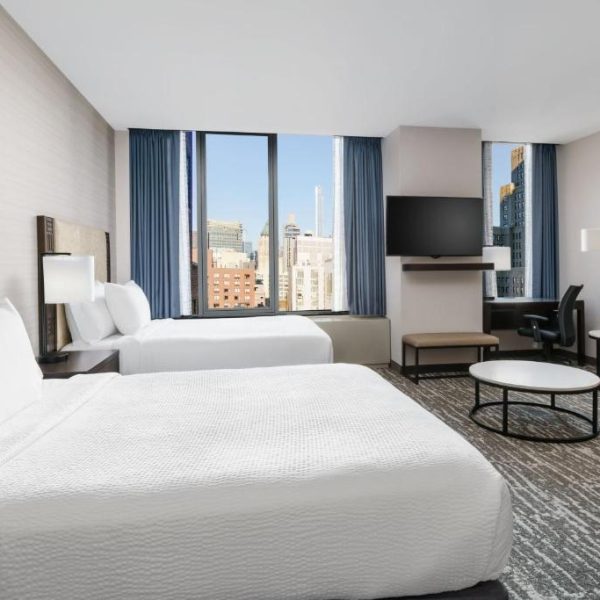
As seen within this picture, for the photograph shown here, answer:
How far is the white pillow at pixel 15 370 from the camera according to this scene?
1.68m

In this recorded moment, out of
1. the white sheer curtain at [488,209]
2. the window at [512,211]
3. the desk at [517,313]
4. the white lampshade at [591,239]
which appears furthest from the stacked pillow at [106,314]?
the white lampshade at [591,239]

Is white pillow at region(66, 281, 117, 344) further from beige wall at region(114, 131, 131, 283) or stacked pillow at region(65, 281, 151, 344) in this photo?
beige wall at region(114, 131, 131, 283)

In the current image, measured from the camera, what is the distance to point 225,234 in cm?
545

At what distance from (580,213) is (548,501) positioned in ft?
14.5

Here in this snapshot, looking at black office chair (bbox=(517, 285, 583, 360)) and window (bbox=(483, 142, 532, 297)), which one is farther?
window (bbox=(483, 142, 532, 297))

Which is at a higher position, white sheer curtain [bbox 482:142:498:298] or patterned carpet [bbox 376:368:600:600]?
white sheer curtain [bbox 482:142:498:298]

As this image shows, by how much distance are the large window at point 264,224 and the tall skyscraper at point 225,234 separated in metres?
0.01

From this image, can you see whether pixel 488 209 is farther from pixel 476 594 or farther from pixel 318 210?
pixel 476 594

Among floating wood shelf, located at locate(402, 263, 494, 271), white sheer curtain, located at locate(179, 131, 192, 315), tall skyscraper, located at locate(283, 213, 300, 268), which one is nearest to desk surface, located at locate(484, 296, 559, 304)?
floating wood shelf, located at locate(402, 263, 494, 271)

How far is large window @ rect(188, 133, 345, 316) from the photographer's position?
537 cm

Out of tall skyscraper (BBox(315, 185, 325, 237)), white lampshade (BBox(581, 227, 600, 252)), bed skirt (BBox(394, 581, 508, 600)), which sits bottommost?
bed skirt (BBox(394, 581, 508, 600))

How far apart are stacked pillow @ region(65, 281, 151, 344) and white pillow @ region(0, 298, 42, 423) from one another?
53.9 inches

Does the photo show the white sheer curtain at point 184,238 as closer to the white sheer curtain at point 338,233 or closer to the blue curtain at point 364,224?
the white sheer curtain at point 338,233

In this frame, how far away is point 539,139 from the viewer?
5.49 m
